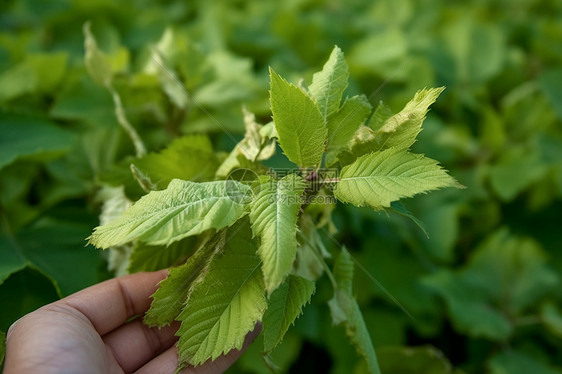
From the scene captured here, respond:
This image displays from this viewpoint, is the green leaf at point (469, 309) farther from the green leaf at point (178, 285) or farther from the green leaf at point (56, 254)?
the green leaf at point (56, 254)

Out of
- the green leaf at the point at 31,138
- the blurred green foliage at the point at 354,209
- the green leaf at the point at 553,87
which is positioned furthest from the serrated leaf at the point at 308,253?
the green leaf at the point at 553,87

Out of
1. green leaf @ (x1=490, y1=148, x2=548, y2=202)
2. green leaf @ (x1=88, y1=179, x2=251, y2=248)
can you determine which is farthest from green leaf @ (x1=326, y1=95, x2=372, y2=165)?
green leaf @ (x1=490, y1=148, x2=548, y2=202)

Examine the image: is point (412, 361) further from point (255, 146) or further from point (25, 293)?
point (25, 293)

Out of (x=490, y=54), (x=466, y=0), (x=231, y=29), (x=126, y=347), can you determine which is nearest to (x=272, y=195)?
(x=126, y=347)

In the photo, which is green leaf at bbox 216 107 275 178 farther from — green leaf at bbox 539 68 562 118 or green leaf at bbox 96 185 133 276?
green leaf at bbox 539 68 562 118

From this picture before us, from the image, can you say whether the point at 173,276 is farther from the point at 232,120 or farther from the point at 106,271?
the point at 232,120
